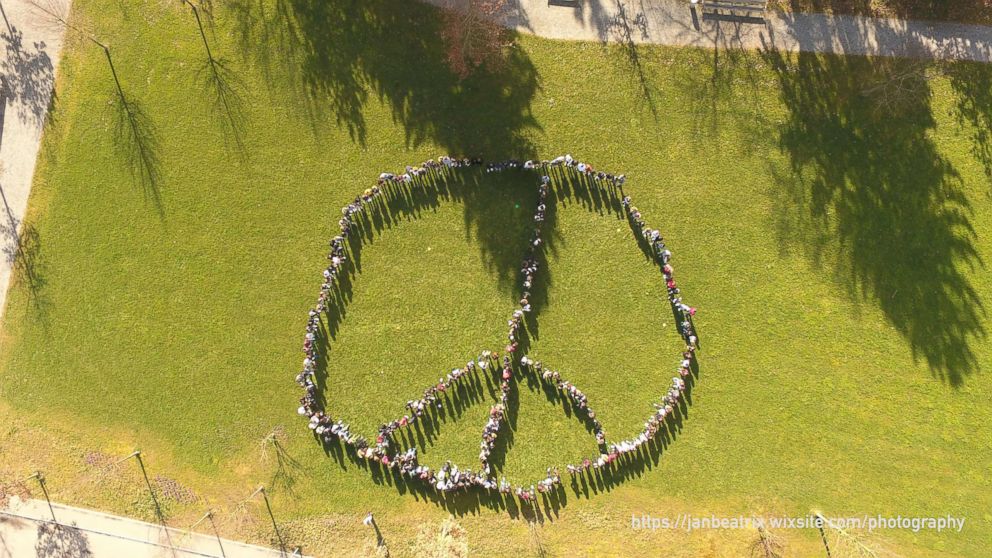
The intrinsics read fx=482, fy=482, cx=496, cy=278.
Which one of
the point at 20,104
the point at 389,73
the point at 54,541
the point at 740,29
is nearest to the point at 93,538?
the point at 54,541

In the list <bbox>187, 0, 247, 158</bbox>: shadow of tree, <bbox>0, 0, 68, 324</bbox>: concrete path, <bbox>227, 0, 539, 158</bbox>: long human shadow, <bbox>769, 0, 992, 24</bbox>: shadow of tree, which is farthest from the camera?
<bbox>0, 0, 68, 324</bbox>: concrete path

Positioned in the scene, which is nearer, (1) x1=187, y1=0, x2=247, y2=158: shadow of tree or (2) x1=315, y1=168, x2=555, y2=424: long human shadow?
(2) x1=315, y1=168, x2=555, y2=424: long human shadow

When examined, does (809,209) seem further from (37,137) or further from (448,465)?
(37,137)

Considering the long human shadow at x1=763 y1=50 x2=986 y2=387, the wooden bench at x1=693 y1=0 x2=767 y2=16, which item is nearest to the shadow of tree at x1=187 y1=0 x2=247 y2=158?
the wooden bench at x1=693 y1=0 x2=767 y2=16

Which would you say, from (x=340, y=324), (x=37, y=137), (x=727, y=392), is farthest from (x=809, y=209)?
(x=37, y=137)

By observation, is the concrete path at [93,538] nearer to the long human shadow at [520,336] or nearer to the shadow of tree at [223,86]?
the long human shadow at [520,336]

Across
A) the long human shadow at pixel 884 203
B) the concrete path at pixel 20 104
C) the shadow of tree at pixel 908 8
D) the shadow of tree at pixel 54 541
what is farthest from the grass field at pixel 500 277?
the shadow of tree at pixel 908 8

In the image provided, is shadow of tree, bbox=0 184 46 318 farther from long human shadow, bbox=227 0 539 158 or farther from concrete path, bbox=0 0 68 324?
long human shadow, bbox=227 0 539 158

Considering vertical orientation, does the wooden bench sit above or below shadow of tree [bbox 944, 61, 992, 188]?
above
